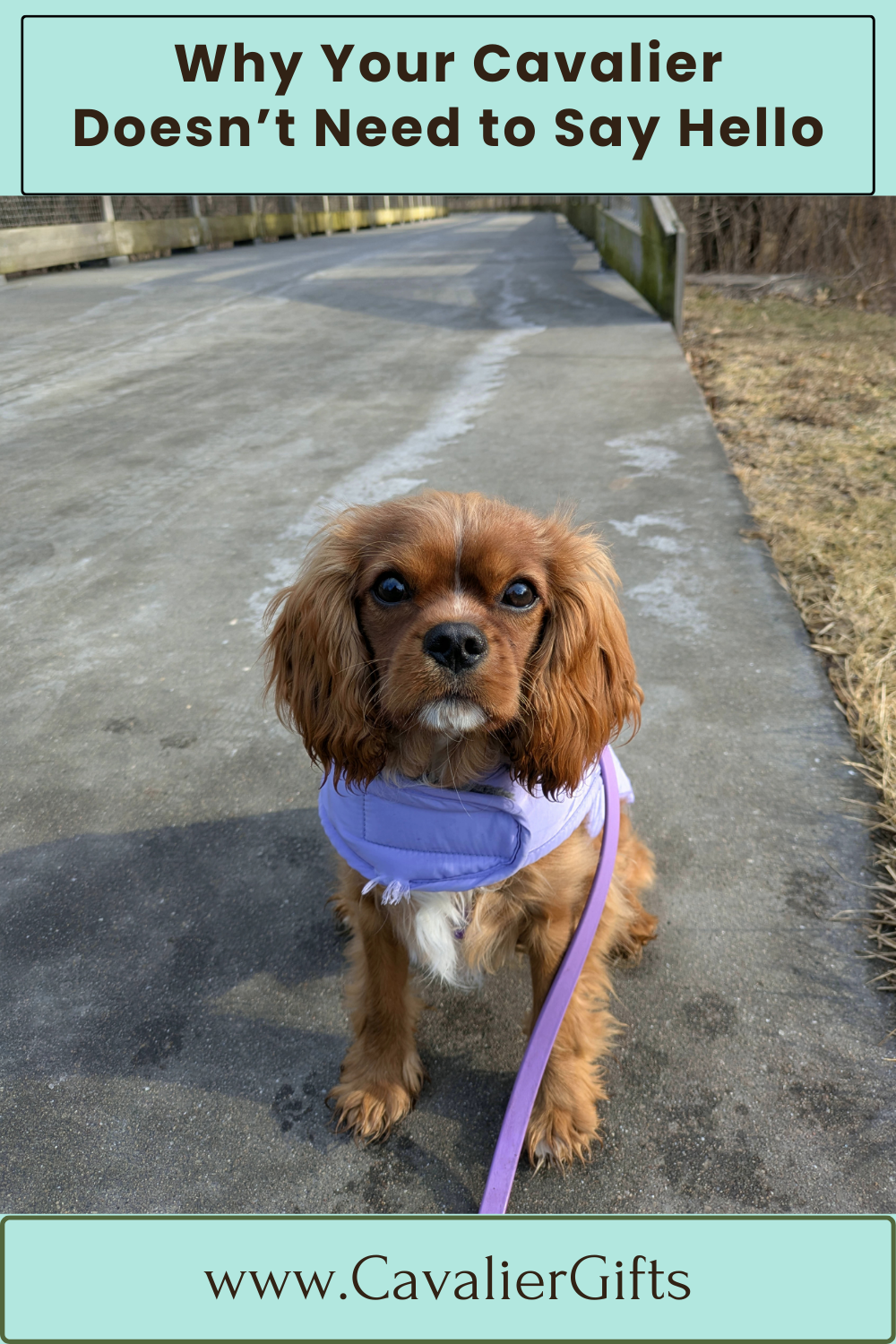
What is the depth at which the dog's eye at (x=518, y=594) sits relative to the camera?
1874 mm

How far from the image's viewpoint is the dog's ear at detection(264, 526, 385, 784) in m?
1.92

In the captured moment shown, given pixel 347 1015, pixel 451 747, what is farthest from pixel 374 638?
pixel 347 1015

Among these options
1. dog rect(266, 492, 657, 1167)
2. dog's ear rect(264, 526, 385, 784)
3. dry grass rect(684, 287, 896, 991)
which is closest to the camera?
dog rect(266, 492, 657, 1167)

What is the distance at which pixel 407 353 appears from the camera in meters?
8.97

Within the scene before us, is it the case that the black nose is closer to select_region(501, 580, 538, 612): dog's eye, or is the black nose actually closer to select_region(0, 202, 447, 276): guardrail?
select_region(501, 580, 538, 612): dog's eye

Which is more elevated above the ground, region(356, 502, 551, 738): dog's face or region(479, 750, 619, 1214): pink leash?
region(356, 502, 551, 738): dog's face

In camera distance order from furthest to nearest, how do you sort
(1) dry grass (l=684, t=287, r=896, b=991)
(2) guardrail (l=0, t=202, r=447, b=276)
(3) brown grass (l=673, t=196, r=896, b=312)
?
(2) guardrail (l=0, t=202, r=447, b=276) → (3) brown grass (l=673, t=196, r=896, b=312) → (1) dry grass (l=684, t=287, r=896, b=991)

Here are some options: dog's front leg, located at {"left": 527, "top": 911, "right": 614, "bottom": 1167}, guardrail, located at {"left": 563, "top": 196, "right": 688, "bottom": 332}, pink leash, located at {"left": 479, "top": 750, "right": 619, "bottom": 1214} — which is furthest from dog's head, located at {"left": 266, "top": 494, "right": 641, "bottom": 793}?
guardrail, located at {"left": 563, "top": 196, "right": 688, "bottom": 332}

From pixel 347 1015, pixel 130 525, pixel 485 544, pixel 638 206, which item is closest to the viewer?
pixel 485 544

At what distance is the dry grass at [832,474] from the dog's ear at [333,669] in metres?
1.50

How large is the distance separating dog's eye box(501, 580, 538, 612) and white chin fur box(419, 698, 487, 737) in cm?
26

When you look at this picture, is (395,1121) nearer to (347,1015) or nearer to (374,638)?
(347,1015)

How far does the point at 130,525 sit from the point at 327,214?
27.9 m

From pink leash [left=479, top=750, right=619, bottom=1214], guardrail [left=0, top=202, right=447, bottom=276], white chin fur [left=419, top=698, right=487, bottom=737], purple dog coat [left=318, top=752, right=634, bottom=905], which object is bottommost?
pink leash [left=479, top=750, right=619, bottom=1214]
